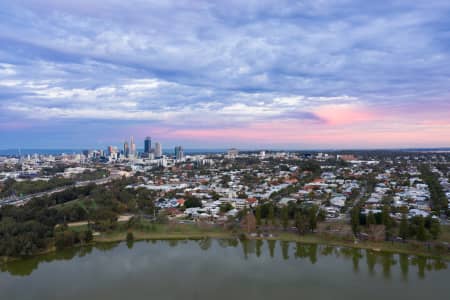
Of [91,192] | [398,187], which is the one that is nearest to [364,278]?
[398,187]

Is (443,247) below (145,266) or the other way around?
the other way around

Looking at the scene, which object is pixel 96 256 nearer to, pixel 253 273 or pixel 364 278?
pixel 253 273

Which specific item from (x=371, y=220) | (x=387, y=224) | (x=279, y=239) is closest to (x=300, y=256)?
(x=279, y=239)

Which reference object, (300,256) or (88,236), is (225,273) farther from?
(88,236)

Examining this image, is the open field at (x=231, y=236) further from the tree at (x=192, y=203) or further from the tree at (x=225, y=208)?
the tree at (x=192, y=203)

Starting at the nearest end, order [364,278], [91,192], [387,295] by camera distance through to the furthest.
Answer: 1. [387,295]
2. [364,278]
3. [91,192]

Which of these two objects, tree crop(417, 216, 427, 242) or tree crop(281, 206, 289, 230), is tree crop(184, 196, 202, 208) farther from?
tree crop(417, 216, 427, 242)

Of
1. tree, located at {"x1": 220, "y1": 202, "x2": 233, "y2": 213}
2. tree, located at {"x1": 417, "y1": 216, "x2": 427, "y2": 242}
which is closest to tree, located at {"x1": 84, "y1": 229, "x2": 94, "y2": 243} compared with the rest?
tree, located at {"x1": 220, "y1": 202, "x2": 233, "y2": 213}
